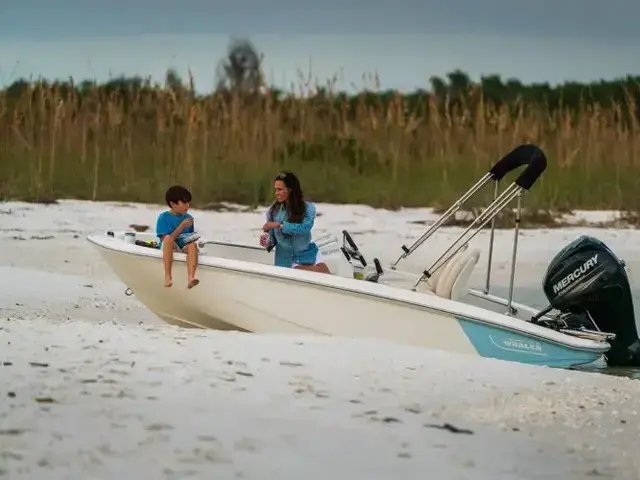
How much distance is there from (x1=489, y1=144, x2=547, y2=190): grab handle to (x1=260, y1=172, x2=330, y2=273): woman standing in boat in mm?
1027

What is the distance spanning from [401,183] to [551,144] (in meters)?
2.02

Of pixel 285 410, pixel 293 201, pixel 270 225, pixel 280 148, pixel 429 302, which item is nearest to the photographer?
pixel 285 410

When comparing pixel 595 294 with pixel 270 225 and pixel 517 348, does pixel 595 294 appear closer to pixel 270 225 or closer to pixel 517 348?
pixel 517 348

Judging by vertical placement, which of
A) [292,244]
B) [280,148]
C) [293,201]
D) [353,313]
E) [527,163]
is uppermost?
[280,148]

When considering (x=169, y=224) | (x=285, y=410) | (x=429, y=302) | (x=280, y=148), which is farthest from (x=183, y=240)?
(x=280, y=148)

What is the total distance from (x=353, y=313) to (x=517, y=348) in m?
0.84

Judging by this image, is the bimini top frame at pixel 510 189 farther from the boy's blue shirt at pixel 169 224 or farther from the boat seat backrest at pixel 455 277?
the boy's blue shirt at pixel 169 224

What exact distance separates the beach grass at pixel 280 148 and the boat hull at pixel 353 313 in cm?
649

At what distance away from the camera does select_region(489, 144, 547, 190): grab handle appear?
6.70 metres

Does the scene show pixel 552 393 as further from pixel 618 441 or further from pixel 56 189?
pixel 56 189

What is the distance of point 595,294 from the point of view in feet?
22.5

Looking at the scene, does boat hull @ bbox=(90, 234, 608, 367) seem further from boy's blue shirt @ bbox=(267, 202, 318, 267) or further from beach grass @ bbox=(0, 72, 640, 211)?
beach grass @ bbox=(0, 72, 640, 211)

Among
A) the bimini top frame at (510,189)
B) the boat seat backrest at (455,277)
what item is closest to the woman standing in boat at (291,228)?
the bimini top frame at (510,189)

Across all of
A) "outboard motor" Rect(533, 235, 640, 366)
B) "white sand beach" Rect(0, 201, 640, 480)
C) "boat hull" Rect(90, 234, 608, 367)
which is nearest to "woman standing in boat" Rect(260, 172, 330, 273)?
"boat hull" Rect(90, 234, 608, 367)
